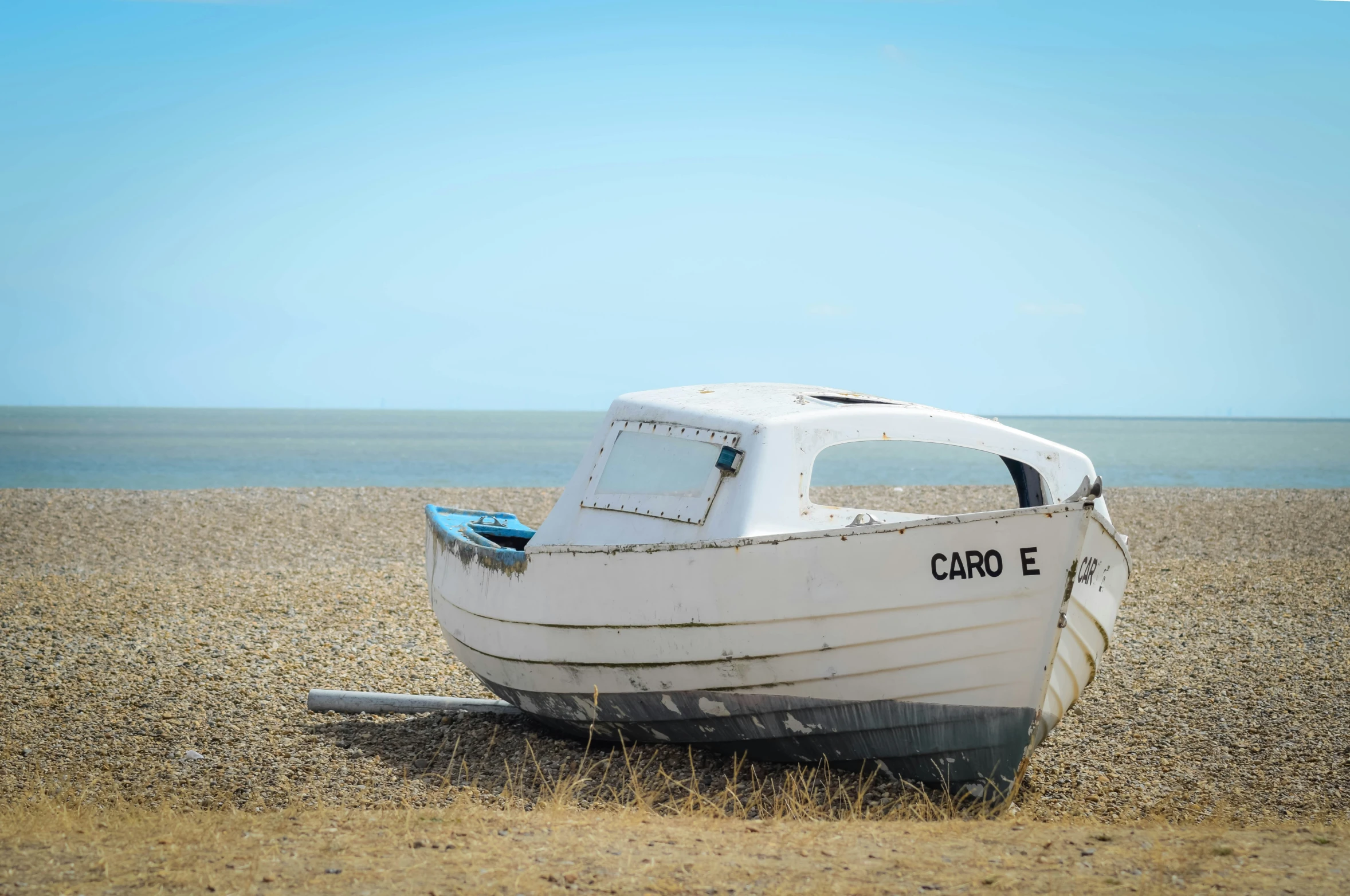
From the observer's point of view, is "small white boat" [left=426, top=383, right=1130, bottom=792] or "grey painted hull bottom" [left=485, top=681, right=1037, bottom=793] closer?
"small white boat" [left=426, top=383, right=1130, bottom=792]

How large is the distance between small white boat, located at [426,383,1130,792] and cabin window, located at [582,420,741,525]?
0.05 feet

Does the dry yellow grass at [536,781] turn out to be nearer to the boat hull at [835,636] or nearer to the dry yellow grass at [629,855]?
the dry yellow grass at [629,855]

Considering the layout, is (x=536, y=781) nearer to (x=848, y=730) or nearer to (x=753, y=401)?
(x=848, y=730)

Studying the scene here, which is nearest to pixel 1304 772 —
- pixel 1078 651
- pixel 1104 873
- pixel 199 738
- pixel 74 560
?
Result: pixel 1078 651

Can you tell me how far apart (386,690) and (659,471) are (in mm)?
3683

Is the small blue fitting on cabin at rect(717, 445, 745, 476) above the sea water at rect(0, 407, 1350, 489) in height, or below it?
above

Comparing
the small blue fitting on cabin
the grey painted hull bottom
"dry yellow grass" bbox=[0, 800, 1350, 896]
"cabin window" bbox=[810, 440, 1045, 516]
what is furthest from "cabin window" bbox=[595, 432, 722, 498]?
"dry yellow grass" bbox=[0, 800, 1350, 896]

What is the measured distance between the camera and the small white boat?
4.92m

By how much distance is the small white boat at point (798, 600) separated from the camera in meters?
4.92

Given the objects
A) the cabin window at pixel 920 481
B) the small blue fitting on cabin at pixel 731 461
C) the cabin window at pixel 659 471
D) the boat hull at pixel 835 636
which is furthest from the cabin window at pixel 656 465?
the cabin window at pixel 920 481

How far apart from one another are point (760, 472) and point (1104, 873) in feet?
8.22

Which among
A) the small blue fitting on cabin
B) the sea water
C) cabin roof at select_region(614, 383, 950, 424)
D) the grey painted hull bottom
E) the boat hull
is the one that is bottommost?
the sea water

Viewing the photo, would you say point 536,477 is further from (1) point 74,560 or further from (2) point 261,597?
(2) point 261,597

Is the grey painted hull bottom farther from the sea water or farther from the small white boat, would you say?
the sea water
